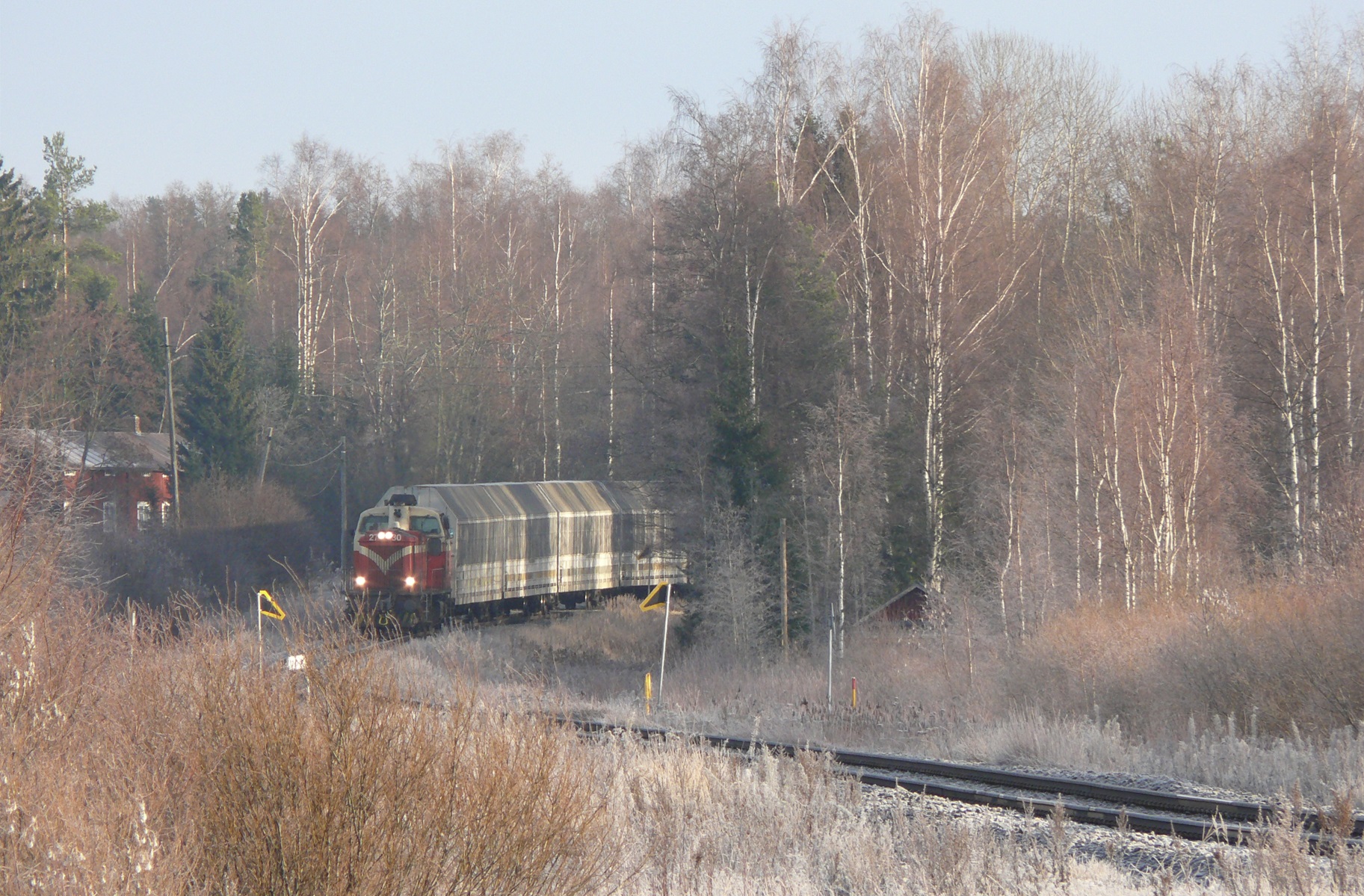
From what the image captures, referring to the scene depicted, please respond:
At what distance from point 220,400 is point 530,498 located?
64.0ft

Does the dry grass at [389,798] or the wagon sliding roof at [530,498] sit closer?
the dry grass at [389,798]

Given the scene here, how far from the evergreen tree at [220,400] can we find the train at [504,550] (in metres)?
17.0

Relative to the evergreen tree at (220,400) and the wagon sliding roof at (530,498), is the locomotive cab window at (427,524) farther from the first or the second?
the evergreen tree at (220,400)

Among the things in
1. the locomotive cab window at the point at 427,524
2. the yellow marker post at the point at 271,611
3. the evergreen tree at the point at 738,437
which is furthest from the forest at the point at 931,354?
the yellow marker post at the point at 271,611

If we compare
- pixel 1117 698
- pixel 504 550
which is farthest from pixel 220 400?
pixel 1117 698

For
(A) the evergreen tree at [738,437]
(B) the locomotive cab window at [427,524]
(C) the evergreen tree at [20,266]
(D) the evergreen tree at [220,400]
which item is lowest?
(B) the locomotive cab window at [427,524]

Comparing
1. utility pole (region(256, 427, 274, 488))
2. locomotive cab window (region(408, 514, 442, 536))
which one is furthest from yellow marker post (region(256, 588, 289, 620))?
utility pole (region(256, 427, 274, 488))

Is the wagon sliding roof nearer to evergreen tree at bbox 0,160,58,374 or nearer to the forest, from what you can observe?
the forest

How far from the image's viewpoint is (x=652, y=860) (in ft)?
21.5

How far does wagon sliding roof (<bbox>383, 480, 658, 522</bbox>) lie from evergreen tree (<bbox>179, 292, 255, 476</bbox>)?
17.7 metres

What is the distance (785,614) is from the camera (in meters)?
22.4

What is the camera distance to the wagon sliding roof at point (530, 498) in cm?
2559

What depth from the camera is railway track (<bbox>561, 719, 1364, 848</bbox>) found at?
7.56 meters

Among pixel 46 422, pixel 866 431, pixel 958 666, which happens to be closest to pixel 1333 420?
pixel 866 431
